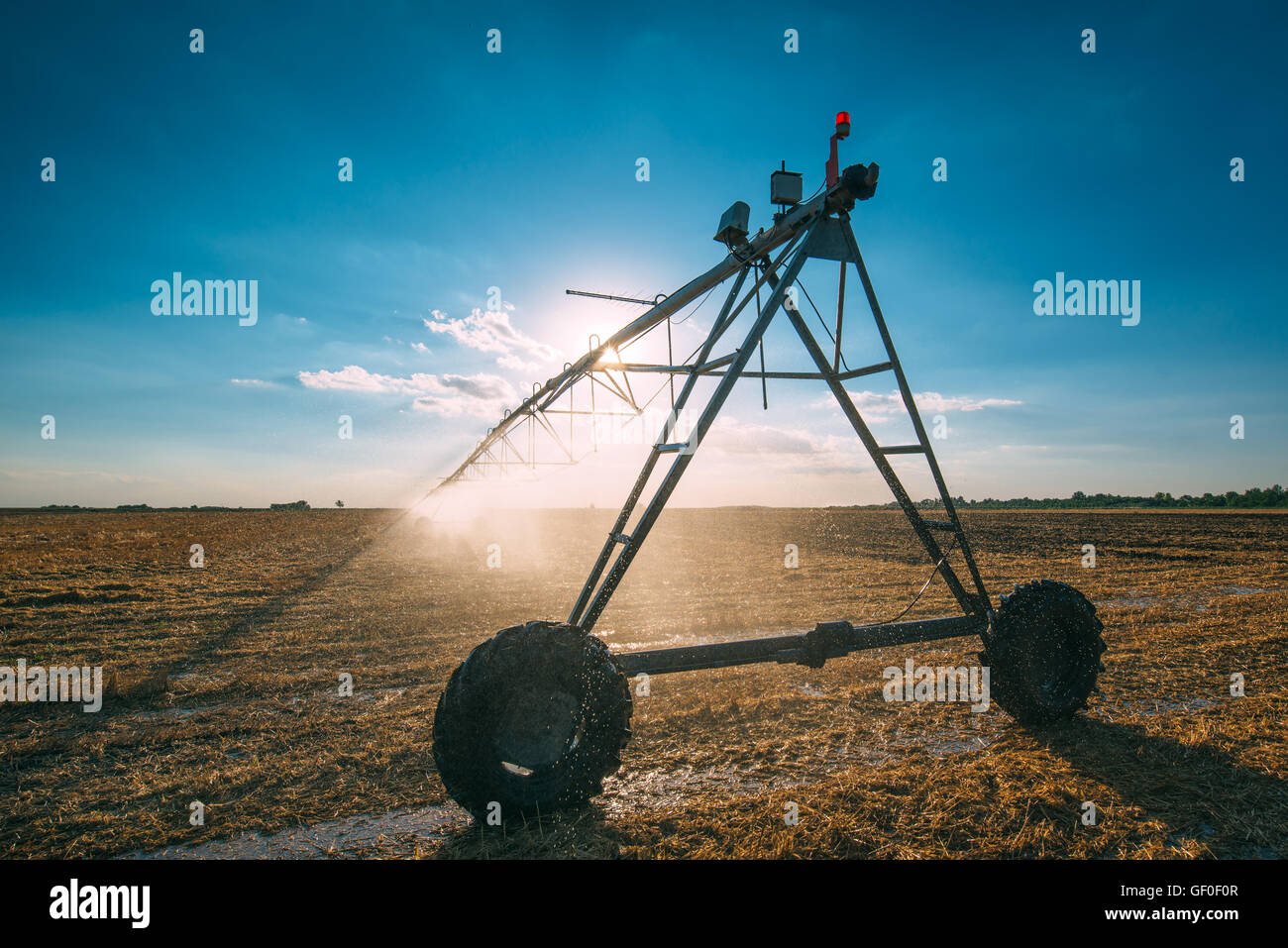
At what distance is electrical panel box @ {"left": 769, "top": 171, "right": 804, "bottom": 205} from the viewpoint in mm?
5824

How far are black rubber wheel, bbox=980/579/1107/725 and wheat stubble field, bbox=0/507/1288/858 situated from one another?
296 millimetres

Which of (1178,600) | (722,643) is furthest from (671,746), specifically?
(1178,600)

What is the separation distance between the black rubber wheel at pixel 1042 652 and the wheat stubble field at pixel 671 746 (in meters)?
0.30

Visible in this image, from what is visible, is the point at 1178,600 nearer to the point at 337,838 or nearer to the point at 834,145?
the point at 834,145

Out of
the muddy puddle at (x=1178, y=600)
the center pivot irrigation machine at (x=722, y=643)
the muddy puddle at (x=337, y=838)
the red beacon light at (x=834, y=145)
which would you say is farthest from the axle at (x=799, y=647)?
the muddy puddle at (x=1178, y=600)

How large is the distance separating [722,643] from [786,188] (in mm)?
4676

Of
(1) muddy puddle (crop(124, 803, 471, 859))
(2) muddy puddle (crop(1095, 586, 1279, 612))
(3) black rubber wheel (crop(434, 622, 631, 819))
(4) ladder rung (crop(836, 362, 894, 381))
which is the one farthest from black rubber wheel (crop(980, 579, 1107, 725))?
(2) muddy puddle (crop(1095, 586, 1279, 612))

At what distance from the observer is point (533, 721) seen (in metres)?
4.09

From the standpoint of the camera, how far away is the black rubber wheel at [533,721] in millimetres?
3830

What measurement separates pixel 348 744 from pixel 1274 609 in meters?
16.3

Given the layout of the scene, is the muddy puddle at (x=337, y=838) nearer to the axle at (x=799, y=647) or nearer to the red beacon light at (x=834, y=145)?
the axle at (x=799, y=647)
